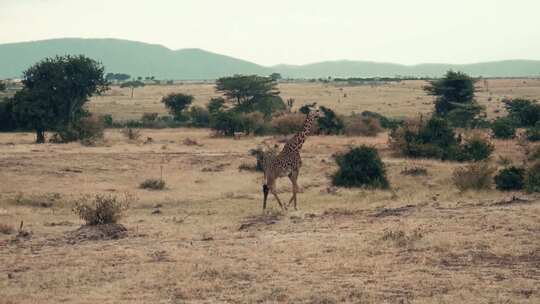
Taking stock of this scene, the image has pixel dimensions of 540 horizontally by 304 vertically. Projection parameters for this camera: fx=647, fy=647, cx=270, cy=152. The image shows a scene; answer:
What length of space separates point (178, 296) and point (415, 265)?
167 inches

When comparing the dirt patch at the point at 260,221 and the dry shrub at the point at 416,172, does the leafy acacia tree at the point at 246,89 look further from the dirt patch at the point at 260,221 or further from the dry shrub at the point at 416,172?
the dirt patch at the point at 260,221

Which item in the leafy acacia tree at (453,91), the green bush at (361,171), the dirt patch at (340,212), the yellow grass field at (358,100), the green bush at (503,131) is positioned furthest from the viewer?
the yellow grass field at (358,100)

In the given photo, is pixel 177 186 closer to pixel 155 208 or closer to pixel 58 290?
pixel 155 208

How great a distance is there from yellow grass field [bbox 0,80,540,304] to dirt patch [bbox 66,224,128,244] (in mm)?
202

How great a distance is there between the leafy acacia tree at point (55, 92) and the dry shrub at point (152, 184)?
62.9 ft

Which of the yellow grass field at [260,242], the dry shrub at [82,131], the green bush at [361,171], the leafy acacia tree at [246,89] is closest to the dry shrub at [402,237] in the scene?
the yellow grass field at [260,242]

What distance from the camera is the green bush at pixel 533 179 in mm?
19936

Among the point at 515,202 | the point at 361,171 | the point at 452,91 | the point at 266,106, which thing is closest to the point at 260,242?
the point at 515,202

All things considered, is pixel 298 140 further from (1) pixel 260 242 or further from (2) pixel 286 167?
(1) pixel 260 242

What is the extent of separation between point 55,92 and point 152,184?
73.8ft

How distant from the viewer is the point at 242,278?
11.0m

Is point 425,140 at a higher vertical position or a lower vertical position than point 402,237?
higher

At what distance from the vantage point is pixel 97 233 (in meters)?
14.8

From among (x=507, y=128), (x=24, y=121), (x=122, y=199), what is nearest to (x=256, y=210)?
(x=122, y=199)
